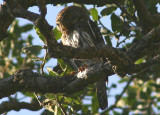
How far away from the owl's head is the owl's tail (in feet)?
4.04

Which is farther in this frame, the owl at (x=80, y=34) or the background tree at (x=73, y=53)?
the owl at (x=80, y=34)

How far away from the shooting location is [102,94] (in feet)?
17.9

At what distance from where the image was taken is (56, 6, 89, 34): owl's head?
20.7ft


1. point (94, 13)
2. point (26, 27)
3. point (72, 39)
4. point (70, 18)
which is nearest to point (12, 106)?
point (94, 13)

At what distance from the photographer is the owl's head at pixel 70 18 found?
6.31 metres

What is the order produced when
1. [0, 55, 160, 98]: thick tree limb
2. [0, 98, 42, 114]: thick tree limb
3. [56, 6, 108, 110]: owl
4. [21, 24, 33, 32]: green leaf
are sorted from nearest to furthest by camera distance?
1. [0, 55, 160, 98]: thick tree limb
2. [0, 98, 42, 114]: thick tree limb
3. [56, 6, 108, 110]: owl
4. [21, 24, 33, 32]: green leaf

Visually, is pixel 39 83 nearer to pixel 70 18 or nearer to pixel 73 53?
pixel 73 53

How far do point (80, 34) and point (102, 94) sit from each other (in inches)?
43.9

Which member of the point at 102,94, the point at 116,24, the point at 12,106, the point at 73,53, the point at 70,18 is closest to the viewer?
the point at 73,53

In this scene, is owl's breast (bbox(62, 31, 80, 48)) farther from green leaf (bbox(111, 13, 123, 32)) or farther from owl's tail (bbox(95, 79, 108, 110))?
green leaf (bbox(111, 13, 123, 32))

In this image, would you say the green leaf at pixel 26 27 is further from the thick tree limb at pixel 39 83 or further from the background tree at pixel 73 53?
the thick tree limb at pixel 39 83

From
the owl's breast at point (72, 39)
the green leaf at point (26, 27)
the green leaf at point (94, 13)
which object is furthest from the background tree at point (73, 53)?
the green leaf at point (26, 27)

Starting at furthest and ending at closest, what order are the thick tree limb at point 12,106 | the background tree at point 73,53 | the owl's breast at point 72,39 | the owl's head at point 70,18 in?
the owl's head at point 70,18 < the owl's breast at point 72,39 < the thick tree limb at point 12,106 < the background tree at point 73,53

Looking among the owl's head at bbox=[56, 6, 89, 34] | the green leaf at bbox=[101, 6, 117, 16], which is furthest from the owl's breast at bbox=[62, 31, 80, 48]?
the green leaf at bbox=[101, 6, 117, 16]
